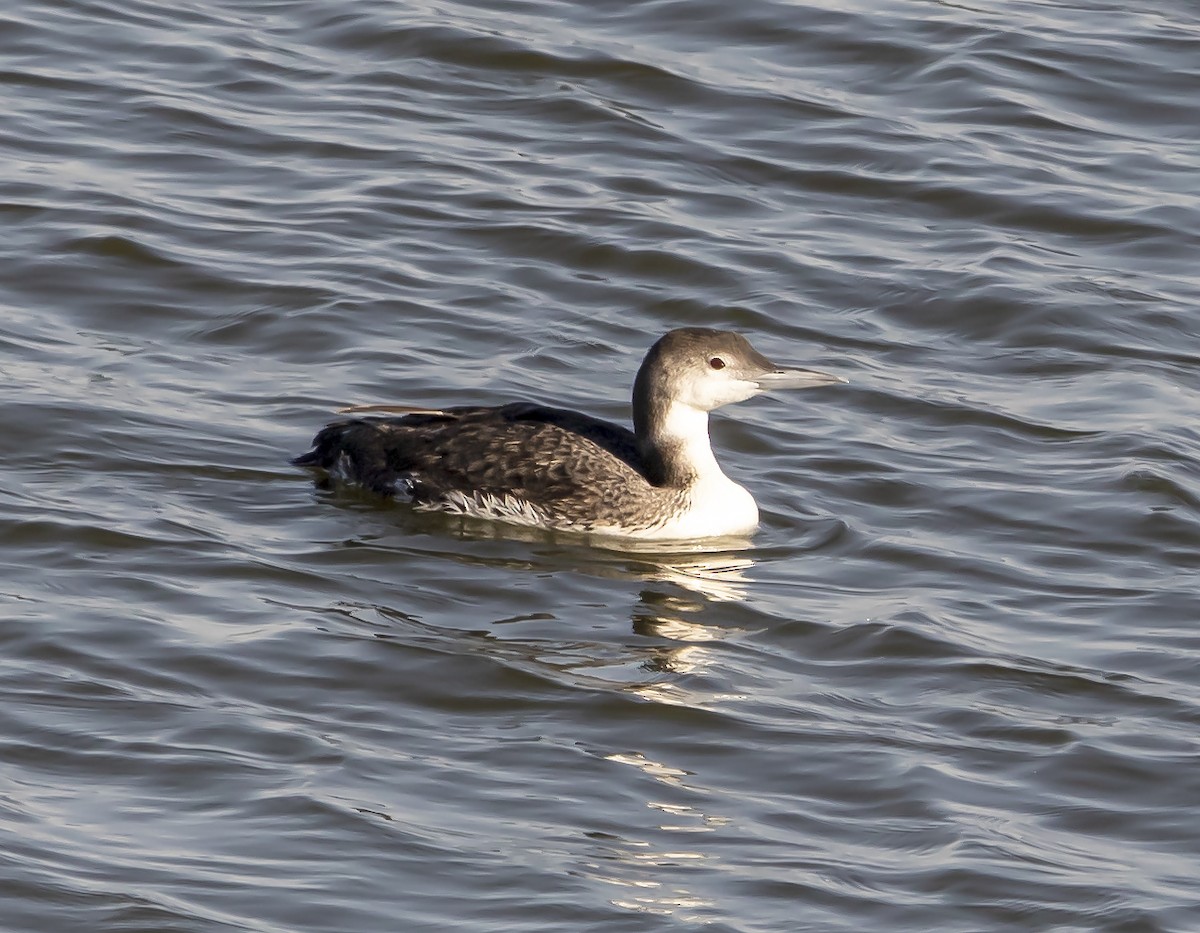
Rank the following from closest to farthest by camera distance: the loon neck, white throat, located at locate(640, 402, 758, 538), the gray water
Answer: the gray water, white throat, located at locate(640, 402, 758, 538), the loon neck

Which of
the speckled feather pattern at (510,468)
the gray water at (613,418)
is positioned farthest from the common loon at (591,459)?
the gray water at (613,418)

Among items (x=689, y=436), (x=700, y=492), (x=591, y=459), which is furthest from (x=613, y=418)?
(x=700, y=492)

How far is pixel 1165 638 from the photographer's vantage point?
318 inches

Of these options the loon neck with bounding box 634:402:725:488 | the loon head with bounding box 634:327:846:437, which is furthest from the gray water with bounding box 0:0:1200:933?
the loon head with bounding box 634:327:846:437

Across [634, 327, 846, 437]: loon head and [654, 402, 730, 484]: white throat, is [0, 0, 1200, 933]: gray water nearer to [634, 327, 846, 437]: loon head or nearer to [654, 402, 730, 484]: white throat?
[654, 402, 730, 484]: white throat

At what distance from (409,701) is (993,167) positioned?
6678 millimetres

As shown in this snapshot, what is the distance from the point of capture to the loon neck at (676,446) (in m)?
9.37

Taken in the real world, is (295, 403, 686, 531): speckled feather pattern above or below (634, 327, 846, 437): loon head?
below

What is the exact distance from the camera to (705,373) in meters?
9.30

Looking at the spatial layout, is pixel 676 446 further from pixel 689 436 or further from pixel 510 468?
pixel 510 468

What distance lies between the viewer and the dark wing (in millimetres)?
9242

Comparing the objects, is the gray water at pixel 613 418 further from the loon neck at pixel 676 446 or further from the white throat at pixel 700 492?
the loon neck at pixel 676 446

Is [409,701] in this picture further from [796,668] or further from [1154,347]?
[1154,347]

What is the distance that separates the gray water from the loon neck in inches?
13.0
